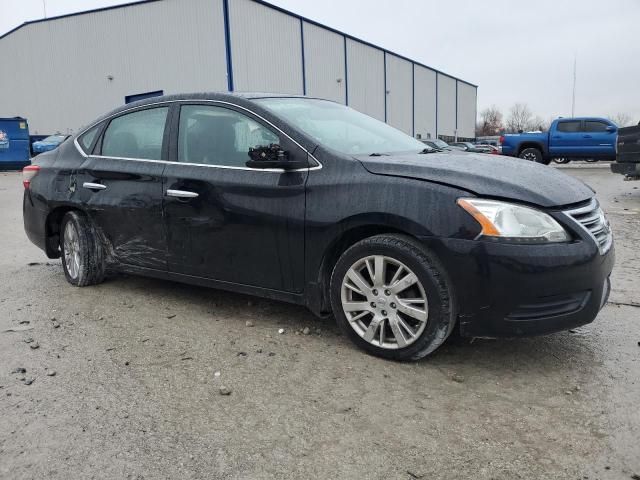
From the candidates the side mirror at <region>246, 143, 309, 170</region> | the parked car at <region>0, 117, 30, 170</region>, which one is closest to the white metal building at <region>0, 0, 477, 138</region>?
the parked car at <region>0, 117, 30, 170</region>

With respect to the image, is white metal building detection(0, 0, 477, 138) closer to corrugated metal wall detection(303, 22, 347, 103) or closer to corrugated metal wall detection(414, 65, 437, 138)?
corrugated metal wall detection(303, 22, 347, 103)

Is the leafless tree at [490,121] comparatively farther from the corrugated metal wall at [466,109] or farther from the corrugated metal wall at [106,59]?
the corrugated metal wall at [106,59]

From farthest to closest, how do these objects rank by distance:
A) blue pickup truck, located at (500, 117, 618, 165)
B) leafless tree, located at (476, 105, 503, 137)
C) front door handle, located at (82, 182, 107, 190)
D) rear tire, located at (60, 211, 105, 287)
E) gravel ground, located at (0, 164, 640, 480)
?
leafless tree, located at (476, 105, 503, 137), blue pickup truck, located at (500, 117, 618, 165), rear tire, located at (60, 211, 105, 287), front door handle, located at (82, 182, 107, 190), gravel ground, located at (0, 164, 640, 480)

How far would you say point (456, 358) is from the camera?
325 cm

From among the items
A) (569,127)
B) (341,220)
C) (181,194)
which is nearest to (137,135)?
(181,194)

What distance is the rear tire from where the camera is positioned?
4.67 m

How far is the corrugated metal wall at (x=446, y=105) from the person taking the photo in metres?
50.3

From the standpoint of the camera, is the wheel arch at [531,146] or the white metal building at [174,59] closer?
the wheel arch at [531,146]

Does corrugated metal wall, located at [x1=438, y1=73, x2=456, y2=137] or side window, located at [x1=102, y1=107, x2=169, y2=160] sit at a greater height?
corrugated metal wall, located at [x1=438, y1=73, x2=456, y2=137]

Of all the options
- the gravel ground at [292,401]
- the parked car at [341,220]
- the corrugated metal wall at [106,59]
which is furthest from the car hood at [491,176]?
the corrugated metal wall at [106,59]

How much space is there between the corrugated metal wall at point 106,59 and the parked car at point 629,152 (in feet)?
55.1

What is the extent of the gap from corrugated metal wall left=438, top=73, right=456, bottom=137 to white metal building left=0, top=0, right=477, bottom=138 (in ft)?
36.9

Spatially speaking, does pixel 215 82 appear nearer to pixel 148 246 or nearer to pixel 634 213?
pixel 634 213

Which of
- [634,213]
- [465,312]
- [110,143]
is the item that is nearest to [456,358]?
[465,312]
